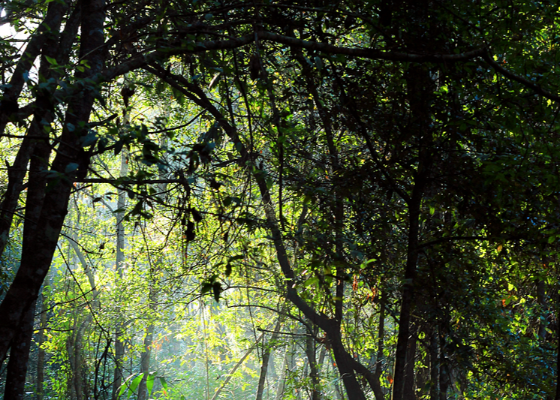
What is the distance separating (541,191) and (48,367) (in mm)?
19589

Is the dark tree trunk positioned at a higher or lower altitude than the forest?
lower

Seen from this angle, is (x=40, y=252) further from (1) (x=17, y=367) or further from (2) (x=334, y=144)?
(2) (x=334, y=144)

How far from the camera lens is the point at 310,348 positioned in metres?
8.42

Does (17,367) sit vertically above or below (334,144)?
below

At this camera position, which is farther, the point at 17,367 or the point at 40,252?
the point at 17,367

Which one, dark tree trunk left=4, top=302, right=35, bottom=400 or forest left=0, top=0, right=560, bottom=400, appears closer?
forest left=0, top=0, right=560, bottom=400

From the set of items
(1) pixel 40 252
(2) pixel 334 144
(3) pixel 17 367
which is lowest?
(3) pixel 17 367

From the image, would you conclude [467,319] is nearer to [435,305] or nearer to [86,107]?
[435,305]

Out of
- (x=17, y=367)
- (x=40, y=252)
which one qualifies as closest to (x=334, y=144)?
(x=40, y=252)

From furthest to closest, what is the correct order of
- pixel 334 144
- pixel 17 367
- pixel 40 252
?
pixel 334 144
pixel 17 367
pixel 40 252

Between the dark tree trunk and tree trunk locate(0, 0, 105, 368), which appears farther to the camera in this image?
the dark tree trunk

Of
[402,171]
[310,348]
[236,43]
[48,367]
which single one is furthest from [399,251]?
[48,367]

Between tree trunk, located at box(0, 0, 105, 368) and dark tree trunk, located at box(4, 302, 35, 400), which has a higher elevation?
tree trunk, located at box(0, 0, 105, 368)

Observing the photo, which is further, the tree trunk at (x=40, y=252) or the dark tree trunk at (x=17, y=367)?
the dark tree trunk at (x=17, y=367)
